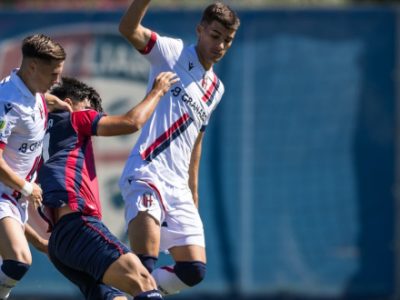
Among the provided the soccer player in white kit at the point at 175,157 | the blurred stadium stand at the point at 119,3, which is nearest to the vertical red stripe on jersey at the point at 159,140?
the soccer player in white kit at the point at 175,157

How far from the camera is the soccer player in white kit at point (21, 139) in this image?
26.3 ft

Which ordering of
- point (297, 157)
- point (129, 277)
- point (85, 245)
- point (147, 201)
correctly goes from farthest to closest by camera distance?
1. point (297, 157)
2. point (147, 201)
3. point (85, 245)
4. point (129, 277)

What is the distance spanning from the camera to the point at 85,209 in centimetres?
799

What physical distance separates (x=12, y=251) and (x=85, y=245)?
→ 3.38 feet

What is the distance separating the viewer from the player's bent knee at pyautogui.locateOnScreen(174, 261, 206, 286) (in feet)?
29.6

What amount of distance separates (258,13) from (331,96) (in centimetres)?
135

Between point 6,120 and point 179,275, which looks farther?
point 179,275

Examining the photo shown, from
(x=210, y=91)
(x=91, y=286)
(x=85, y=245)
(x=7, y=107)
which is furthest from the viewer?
(x=210, y=91)

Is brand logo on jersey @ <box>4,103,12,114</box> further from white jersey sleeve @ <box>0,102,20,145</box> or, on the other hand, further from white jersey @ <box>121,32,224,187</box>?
white jersey @ <box>121,32,224,187</box>

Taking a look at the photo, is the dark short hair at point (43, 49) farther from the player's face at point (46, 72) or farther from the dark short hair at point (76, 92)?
the dark short hair at point (76, 92)

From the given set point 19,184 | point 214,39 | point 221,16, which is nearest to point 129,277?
point 19,184

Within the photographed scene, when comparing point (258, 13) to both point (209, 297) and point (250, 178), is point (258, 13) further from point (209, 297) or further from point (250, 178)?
point (209, 297)

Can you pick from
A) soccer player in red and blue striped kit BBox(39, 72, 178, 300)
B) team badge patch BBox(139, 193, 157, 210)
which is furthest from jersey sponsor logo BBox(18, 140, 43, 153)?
team badge patch BBox(139, 193, 157, 210)

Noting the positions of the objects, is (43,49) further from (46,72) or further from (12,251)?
(12,251)
